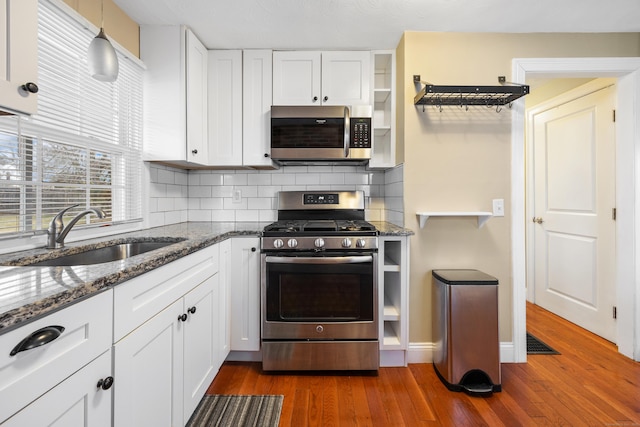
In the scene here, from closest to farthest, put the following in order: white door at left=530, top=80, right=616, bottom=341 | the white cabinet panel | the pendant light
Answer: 1. the white cabinet panel
2. the pendant light
3. white door at left=530, top=80, right=616, bottom=341

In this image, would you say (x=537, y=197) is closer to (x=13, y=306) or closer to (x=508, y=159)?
(x=508, y=159)

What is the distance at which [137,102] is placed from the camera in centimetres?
210

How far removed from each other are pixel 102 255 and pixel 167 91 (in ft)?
3.87

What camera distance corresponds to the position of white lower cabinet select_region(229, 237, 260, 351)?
2.15 meters

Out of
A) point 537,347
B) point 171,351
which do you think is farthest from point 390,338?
point 171,351

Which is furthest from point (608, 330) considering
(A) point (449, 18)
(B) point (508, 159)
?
(A) point (449, 18)

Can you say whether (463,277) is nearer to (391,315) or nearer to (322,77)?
(391,315)

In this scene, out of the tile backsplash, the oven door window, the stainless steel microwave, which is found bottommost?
the oven door window

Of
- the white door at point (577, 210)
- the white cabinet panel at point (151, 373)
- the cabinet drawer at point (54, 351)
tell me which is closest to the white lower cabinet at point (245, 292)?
the white cabinet panel at point (151, 373)

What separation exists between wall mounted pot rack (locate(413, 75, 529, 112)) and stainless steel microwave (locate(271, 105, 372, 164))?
42 cm

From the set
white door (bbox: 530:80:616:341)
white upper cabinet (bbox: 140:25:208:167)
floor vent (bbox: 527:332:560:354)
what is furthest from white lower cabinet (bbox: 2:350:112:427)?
white door (bbox: 530:80:616:341)

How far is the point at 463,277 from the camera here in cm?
201

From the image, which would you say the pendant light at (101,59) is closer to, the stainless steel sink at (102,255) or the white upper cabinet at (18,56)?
the white upper cabinet at (18,56)

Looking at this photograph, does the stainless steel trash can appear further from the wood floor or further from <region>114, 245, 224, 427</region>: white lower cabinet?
<region>114, 245, 224, 427</region>: white lower cabinet
